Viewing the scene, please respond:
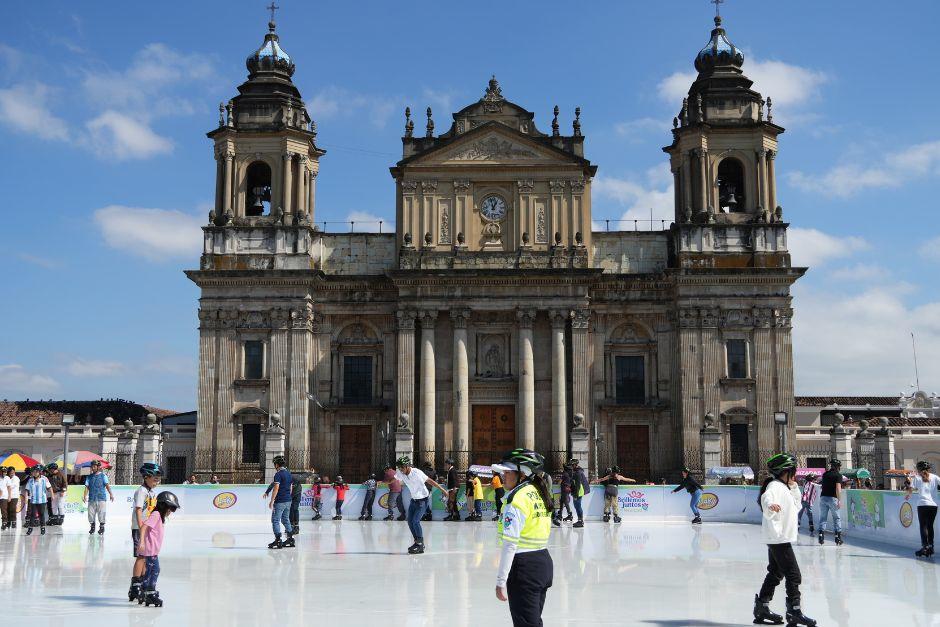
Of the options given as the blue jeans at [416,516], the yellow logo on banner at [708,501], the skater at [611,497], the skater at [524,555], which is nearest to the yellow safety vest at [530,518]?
the skater at [524,555]

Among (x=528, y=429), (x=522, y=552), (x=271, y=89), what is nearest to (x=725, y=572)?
(x=522, y=552)

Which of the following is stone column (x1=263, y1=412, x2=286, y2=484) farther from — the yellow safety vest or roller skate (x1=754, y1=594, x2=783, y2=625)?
the yellow safety vest

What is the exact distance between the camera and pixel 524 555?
8.73 metres

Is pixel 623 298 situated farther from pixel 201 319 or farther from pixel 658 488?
pixel 201 319

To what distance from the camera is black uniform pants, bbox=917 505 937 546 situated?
19.1 meters

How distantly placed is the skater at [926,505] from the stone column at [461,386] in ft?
78.8

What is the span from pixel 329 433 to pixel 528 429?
872 cm

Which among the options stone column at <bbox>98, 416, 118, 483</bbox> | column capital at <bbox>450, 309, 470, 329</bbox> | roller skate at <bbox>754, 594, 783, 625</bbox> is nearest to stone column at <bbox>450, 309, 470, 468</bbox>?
column capital at <bbox>450, 309, 470, 329</bbox>

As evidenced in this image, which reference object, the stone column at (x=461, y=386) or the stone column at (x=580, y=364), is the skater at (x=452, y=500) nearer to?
the stone column at (x=461, y=386)

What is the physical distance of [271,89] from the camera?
45.8 meters

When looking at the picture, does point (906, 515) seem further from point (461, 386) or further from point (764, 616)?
point (461, 386)

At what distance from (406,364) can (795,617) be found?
32.0 metres

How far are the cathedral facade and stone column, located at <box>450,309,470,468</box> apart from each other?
0.27 feet

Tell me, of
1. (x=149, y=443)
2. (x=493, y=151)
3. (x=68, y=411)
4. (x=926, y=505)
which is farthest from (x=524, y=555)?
(x=68, y=411)
